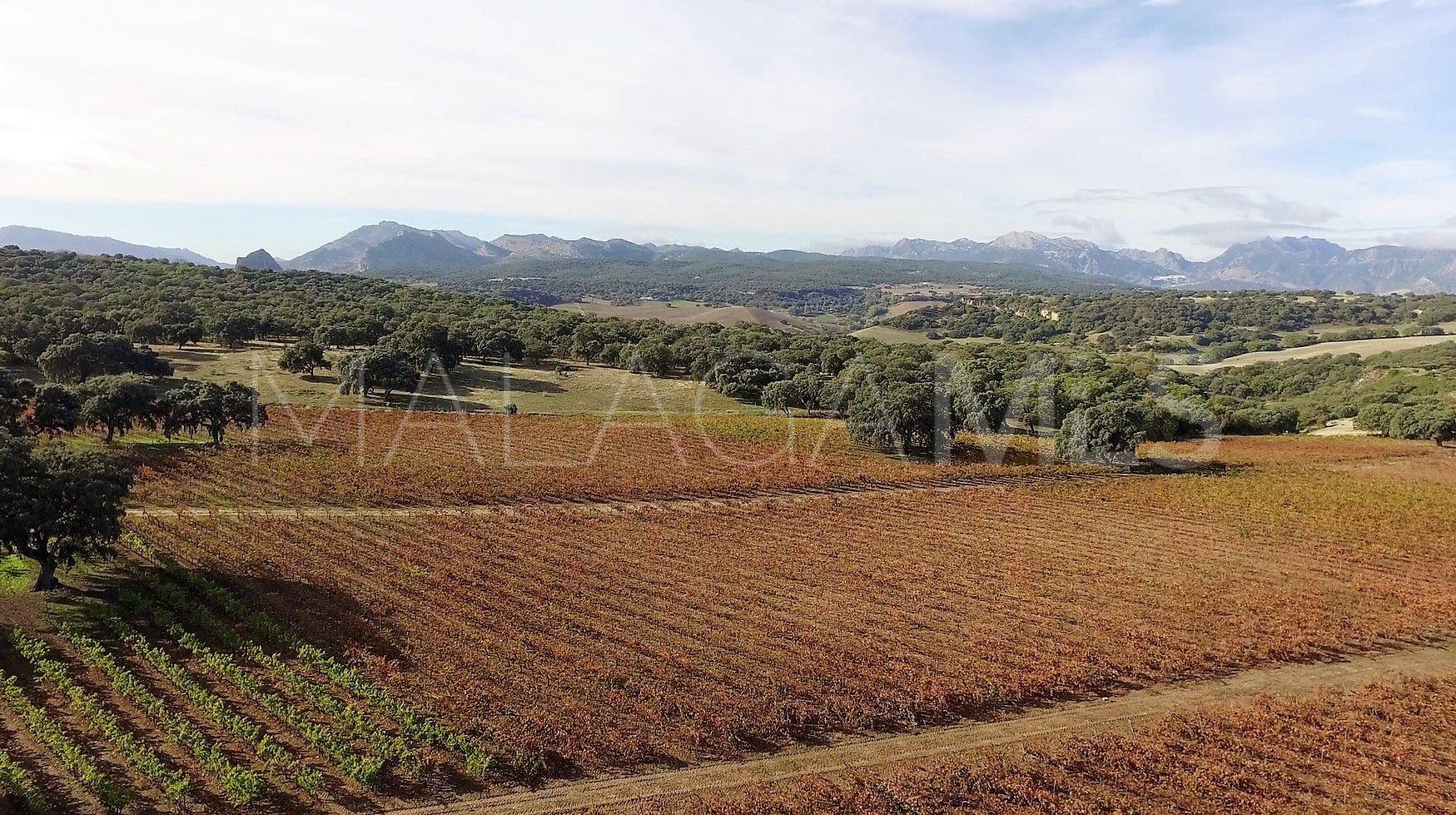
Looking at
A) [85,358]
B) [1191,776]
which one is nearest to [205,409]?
[85,358]

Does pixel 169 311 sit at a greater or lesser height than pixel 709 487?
greater

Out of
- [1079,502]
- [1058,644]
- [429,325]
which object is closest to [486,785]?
[1058,644]

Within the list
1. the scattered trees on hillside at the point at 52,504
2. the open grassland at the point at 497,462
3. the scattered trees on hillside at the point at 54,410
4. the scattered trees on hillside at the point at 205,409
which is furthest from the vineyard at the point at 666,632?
the scattered trees on hillside at the point at 54,410

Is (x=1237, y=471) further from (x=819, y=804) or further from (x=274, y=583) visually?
(x=274, y=583)

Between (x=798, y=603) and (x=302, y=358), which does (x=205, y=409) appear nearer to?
(x=302, y=358)

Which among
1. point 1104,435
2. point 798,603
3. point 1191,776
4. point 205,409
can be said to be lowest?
point 1191,776

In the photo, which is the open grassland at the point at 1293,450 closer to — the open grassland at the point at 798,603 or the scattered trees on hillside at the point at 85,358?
the open grassland at the point at 798,603

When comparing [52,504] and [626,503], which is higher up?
[52,504]
